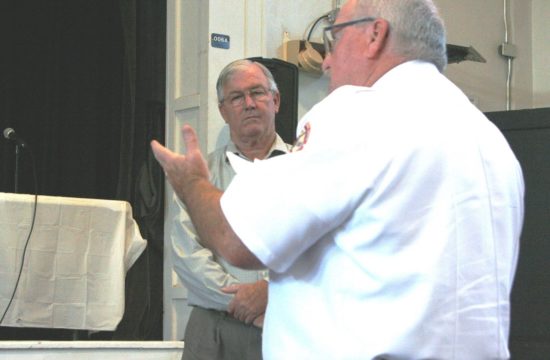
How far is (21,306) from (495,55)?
3382mm

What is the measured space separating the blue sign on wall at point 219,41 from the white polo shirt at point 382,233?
278cm

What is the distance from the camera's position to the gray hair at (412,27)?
59.5 inches

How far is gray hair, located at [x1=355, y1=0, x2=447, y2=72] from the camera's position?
59.5 inches

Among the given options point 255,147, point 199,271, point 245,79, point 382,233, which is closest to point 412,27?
point 382,233

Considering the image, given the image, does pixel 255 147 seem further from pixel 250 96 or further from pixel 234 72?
pixel 234 72

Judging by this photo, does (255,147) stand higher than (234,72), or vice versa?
(234,72)

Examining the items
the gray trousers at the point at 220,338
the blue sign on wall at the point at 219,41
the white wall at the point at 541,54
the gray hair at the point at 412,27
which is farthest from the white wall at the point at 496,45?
the gray hair at the point at 412,27

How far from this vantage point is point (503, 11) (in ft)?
17.9

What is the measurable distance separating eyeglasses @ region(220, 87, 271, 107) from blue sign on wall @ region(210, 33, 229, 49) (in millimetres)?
1052

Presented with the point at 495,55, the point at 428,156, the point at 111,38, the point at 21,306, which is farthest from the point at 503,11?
the point at 428,156

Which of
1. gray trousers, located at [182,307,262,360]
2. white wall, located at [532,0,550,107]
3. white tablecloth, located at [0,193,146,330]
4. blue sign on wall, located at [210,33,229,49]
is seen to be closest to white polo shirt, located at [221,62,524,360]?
gray trousers, located at [182,307,262,360]

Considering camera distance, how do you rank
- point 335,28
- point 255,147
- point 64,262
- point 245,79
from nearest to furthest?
point 335,28
point 255,147
point 245,79
point 64,262

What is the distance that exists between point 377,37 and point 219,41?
2.67m

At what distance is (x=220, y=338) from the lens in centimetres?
271
